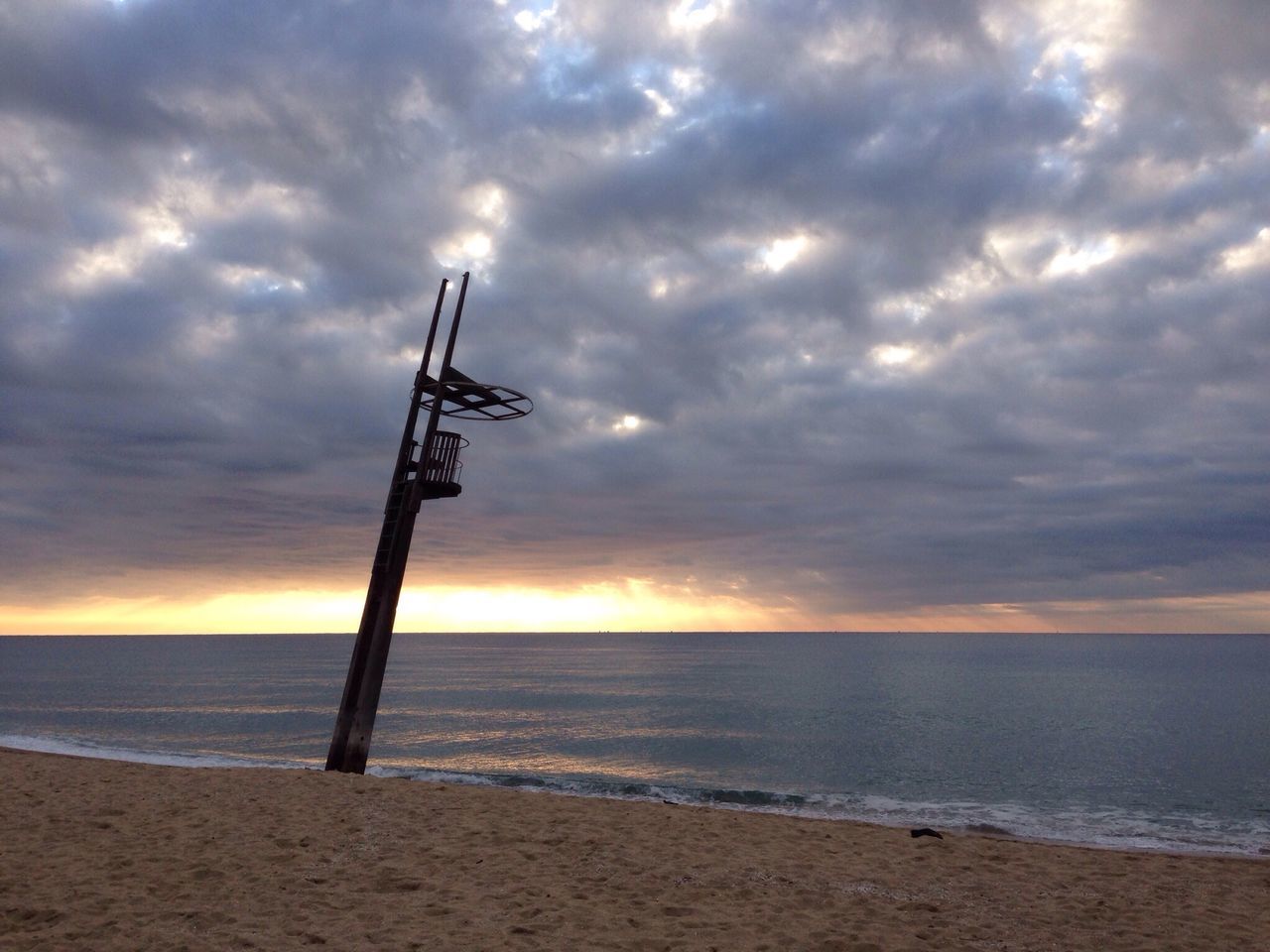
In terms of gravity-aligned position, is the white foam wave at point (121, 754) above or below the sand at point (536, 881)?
below

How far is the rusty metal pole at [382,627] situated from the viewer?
16344mm

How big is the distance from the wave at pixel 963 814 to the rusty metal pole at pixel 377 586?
2241mm

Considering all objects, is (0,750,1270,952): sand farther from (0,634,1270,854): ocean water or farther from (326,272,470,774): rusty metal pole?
(0,634,1270,854): ocean water

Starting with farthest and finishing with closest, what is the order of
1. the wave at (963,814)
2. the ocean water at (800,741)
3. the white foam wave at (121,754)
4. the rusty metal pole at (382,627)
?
the white foam wave at (121,754), the ocean water at (800,741), the wave at (963,814), the rusty metal pole at (382,627)

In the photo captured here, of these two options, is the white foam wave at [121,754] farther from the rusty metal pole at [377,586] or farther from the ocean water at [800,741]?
the rusty metal pole at [377,586]

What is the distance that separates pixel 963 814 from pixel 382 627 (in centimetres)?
1527

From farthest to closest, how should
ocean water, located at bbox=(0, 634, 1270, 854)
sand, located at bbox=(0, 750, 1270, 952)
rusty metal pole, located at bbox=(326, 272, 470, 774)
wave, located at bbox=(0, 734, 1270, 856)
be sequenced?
ocean water, located at bbox=(0, 634, 1270, 854) < wave, located at bbox=(0, 734, 1270, 856) < rusty metal pole, located at bbox=(326, 272, 470, 774) < sand, located at bbox=(0, 750, 1270, 952)

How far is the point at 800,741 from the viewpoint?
3656cm

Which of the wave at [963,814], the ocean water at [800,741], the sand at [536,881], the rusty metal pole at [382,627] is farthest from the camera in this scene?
the ocean water at [800,741]

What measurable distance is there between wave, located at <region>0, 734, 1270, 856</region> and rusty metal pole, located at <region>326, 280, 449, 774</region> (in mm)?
2241

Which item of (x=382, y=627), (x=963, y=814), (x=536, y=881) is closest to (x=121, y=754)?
(x=382, y=627)

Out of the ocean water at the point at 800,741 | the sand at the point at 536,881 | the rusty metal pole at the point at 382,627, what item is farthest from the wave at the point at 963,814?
the sand at the point at 536,881

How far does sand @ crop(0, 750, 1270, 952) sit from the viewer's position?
7531mm

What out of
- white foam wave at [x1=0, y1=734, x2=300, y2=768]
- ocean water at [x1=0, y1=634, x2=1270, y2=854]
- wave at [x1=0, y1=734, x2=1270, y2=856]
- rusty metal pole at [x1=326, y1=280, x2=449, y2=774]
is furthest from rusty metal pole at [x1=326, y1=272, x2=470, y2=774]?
white foam wave at [x1=0, y1=734, x2=300, y2=768]
